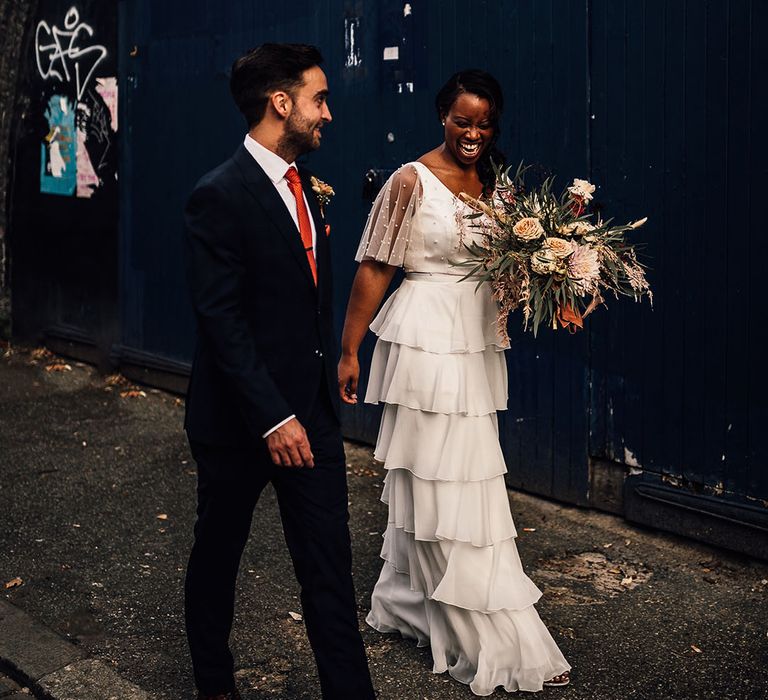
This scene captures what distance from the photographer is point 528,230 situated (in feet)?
14.0

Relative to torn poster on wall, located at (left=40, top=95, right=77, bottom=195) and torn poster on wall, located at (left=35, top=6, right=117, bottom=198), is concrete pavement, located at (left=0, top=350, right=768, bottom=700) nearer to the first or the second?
torn poster on wall, located at (left=35, top=6, right=117, bottom=198)

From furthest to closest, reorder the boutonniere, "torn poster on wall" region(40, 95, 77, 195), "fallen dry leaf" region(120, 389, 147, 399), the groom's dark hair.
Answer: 1. "torn poster on wall" region(40, 95, 77, 195)
2. "fallen dry leaf" region(120, 389, 147, 399)
3. the boutonniere
4. the groom's dark hair

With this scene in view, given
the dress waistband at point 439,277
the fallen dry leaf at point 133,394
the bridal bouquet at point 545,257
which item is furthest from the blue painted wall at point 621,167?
the fallen dry leaf at point 133,394

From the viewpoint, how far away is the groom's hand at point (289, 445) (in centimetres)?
368

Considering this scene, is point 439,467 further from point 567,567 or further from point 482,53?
point 482,53

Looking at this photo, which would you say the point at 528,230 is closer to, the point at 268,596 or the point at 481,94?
the point at 481,94

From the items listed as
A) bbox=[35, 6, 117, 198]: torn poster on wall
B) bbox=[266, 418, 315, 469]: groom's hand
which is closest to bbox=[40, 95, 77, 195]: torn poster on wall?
bbox=[35, 6, 117, 198]: torn poster on wall

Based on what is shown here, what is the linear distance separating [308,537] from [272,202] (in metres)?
1.00

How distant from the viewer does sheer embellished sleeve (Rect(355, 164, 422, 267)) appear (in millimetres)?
4570

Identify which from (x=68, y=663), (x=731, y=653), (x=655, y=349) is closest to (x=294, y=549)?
(x=68, y=663)

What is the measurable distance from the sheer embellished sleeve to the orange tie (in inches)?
29.1

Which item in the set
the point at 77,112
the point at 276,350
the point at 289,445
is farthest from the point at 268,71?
the point at 77,112

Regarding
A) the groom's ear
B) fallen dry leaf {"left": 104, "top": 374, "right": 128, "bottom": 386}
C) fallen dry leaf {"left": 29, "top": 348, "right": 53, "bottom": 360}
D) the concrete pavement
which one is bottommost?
the concrete pavement

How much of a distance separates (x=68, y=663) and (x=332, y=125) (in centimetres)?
389
